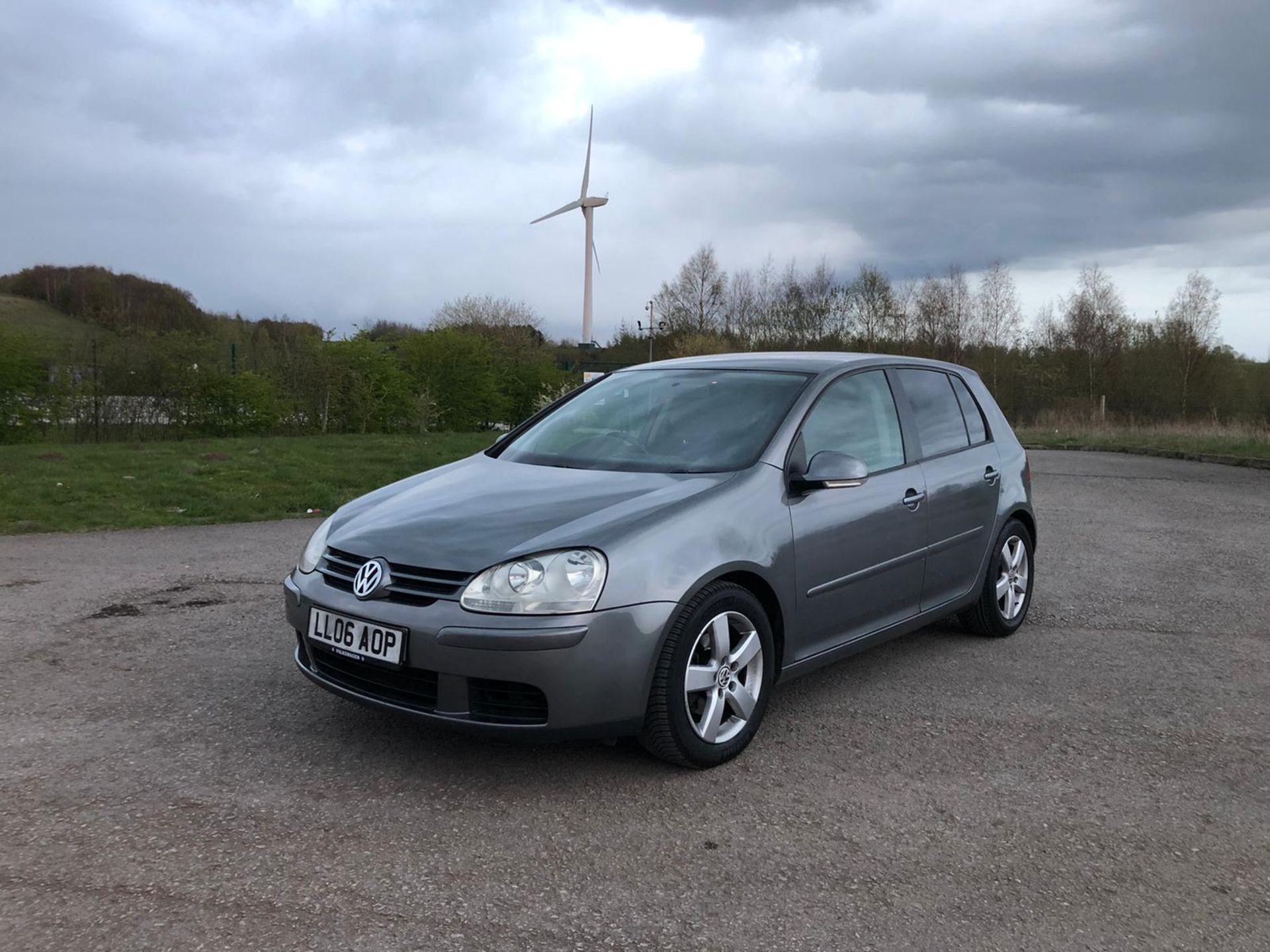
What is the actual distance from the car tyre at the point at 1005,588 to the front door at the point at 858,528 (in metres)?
0.93

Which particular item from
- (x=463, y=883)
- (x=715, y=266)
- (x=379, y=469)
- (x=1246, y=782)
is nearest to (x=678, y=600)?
(x=463, y=883)

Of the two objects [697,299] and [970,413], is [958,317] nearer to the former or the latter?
[697,299]

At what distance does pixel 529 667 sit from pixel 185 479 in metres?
10.5

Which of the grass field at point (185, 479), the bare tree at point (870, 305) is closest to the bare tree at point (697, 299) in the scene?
the bare tree at point (870, 305)

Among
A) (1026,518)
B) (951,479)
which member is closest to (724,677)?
(951,479)

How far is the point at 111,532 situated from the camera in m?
9.27

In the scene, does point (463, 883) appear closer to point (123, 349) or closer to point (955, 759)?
point (955, 759)

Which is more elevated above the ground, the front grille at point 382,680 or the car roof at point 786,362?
the car roof at point 786,362

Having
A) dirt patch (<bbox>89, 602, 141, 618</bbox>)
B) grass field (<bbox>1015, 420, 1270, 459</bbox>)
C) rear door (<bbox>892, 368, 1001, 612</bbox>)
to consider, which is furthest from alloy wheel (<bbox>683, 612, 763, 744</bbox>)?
grass field (<bbox>1015, 420, 1270, 459</bbox>)

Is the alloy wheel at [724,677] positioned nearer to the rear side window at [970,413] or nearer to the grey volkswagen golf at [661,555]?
the grey volkswagen golf at [661,555]

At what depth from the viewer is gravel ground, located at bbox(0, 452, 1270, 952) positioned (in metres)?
2.79

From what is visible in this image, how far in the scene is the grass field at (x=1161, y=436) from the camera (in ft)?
68.5

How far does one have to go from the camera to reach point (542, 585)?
351 centimetres

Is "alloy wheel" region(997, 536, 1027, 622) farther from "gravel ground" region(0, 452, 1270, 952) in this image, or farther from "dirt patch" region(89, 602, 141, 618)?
"dirt patch" region(89, 602, 141, 618)
